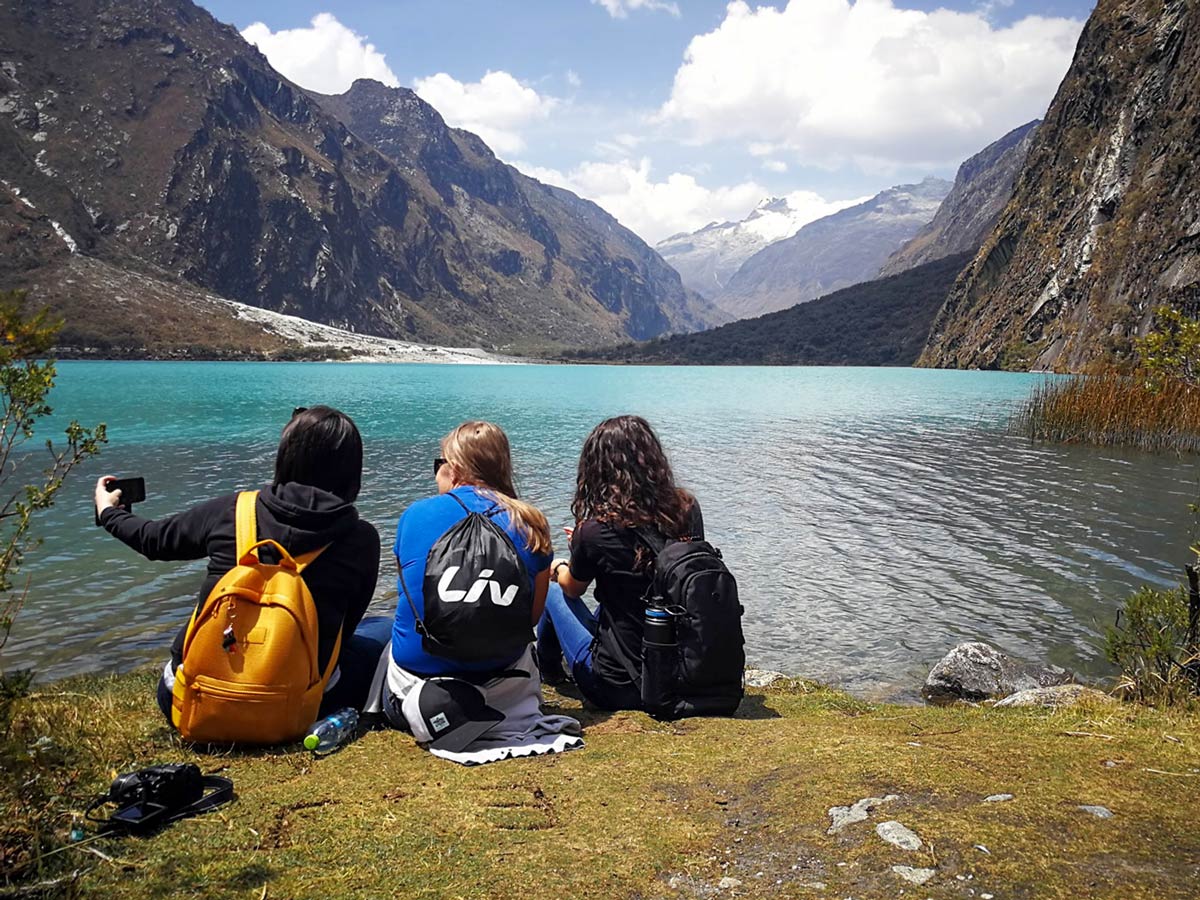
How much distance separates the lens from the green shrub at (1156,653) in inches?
257

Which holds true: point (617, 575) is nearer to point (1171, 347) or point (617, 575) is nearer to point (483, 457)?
point (483, 457)

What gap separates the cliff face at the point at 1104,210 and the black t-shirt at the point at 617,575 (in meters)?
64.8

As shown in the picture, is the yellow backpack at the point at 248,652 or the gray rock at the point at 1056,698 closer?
the yellow backpack at the point at 248,652

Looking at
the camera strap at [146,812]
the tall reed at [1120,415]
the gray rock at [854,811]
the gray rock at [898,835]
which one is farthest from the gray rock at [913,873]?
the tall reed at [1120,415]

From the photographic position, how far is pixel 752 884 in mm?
3127

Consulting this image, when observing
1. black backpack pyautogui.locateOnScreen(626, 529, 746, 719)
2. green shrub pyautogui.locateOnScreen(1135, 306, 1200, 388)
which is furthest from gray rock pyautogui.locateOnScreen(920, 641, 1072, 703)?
black backpack pyautogui.locateOnScreen(626, 529, 746, 719)

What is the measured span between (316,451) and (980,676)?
7.87 metres

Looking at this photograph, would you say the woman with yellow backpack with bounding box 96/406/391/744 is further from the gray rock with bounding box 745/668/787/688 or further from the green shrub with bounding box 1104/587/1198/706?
the green shrub with bounding box 1104/587/1198/706

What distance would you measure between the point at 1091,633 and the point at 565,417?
3877 cm

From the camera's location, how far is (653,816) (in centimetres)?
384

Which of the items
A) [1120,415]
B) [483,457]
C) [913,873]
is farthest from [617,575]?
[1120,415]

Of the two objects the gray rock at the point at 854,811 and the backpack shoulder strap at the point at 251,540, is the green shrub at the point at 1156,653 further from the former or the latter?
the backpack shoulder strap at the point at 251,540

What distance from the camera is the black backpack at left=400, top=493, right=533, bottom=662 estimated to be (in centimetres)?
482

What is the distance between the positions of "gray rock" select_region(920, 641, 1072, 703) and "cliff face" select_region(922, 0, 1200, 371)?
5949 centimetres
